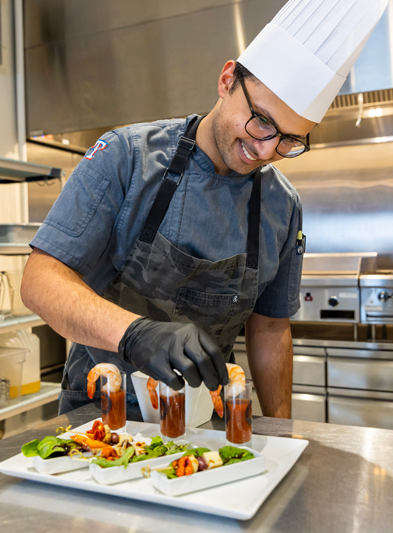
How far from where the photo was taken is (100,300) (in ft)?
3.16

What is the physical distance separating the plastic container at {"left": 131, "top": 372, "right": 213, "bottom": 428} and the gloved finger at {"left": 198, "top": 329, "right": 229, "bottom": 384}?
0.18 meters

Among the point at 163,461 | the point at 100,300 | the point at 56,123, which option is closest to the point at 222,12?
the point at 56,123

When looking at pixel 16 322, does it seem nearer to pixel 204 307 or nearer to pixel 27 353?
pixel 27 353

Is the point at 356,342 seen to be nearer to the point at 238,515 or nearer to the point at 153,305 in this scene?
the point at 153,305

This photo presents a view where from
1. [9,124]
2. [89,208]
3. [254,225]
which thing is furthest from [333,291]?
[9,124]

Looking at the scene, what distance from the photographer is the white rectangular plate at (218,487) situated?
657 mm

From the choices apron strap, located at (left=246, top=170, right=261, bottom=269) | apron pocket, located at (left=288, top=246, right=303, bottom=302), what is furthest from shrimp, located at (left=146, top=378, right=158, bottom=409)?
apron pocket, located at (left=288, top=246, right=303, bottom=302)

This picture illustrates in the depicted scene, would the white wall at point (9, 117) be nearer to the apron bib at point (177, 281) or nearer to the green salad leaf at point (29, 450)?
the apron bib at point (177, 281)

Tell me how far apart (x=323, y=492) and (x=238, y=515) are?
0.17 meters

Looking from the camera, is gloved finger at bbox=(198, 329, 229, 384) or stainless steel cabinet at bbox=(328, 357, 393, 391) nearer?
gloved finger at bbox=(198, 329, 229, 384)

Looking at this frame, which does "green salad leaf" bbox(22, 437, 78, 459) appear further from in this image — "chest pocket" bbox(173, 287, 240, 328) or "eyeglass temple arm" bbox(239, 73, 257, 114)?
"eyeglass temple arm" bbox(239, 73, 257, 114)

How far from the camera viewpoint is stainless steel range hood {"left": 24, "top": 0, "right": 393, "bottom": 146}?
8.75 feet

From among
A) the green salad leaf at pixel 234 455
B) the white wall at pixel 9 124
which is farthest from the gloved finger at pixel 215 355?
the white wall at pixel 9 124

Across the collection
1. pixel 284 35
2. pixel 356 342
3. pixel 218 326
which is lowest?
pixel 356 342
